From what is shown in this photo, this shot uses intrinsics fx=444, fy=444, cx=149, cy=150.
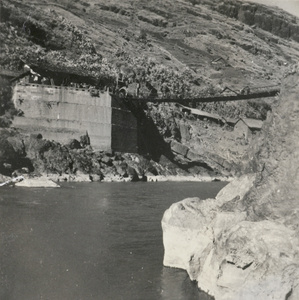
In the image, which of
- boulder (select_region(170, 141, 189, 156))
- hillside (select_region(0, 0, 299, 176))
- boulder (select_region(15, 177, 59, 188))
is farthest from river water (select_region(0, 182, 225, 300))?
boulder (select_region(170, 141, 189, 156))

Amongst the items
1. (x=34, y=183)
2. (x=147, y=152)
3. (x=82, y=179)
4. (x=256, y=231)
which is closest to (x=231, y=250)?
(x=256, y=231)

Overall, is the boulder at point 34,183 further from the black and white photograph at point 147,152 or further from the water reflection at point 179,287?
the water reflection at point 179,287

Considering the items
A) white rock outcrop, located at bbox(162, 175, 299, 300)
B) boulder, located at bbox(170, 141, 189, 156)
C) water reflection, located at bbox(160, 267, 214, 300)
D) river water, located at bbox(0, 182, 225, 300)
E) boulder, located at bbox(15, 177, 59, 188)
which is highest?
white rock outcrop, located at bbox(162, 175, 299, 300)

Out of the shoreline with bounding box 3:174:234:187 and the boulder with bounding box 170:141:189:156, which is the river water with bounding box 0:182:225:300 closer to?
the shoreline with bounding box 3:174:234:187

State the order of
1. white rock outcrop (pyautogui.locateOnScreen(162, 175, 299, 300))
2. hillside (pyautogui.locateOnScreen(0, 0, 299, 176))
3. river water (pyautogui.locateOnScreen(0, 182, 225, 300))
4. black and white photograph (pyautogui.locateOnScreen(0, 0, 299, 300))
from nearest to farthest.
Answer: white rock outcrop (pyautogui.locateOnScreen(162, 175, 299, 300)) < black and white photograph (pyautogui.locateOnScreen(0, 0, 299, 300)) < river water (pyautogui.locateOnScreen(0, 182, 225, 300)) < hillside (pyautogui.locateOnScreen(0, 0, 299, 176))

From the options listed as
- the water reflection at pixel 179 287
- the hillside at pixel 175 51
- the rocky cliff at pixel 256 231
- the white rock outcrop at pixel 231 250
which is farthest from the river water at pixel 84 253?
the hillside at pixel 175 51

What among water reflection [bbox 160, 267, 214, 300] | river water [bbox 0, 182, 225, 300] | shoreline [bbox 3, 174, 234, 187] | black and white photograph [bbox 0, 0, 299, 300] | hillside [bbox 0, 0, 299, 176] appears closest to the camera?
black and white photograph [bbox 0, 0, 299, 300]

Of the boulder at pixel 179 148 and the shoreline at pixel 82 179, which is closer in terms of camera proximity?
the shoreline at pixel 82 179

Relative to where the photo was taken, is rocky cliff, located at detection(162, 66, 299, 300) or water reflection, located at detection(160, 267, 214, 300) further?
water reflection, located at detection(160, 267, 214, 300)
